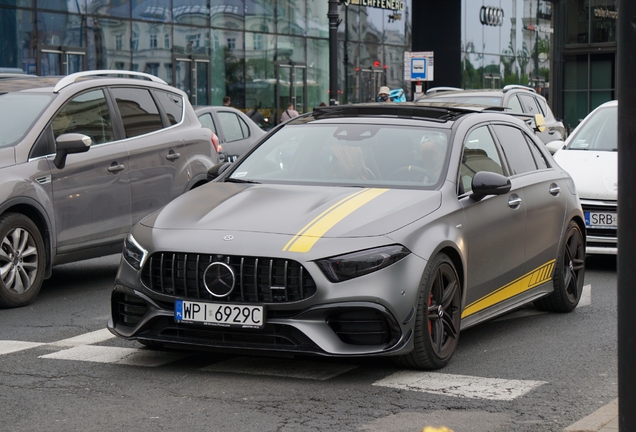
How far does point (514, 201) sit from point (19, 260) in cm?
397

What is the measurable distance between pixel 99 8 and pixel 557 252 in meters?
24.5

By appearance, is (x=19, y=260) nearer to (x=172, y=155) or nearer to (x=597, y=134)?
(x=172, y=155)

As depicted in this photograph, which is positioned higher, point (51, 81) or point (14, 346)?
point (51, 81)

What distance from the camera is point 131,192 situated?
1019cm

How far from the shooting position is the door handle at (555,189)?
862 cm

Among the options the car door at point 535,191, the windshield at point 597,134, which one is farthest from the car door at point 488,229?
the windshield at point 597,134

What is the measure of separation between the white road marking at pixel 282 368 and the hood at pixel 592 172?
5.45m

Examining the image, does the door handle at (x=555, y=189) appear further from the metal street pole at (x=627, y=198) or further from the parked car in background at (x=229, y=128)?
the parked car in background at (x=229, y=128)

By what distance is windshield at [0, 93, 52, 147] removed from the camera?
9320 mm

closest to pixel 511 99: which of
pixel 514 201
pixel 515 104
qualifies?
pixel 515 104

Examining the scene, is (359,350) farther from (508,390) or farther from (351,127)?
(351,127)

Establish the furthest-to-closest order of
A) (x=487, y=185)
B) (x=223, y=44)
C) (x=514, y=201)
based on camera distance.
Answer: (x=223, y=44) → (x=514, y=201) → (x=487, y=185)

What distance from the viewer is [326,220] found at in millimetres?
6484

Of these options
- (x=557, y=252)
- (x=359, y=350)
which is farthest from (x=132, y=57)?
(x=359, y=350)
